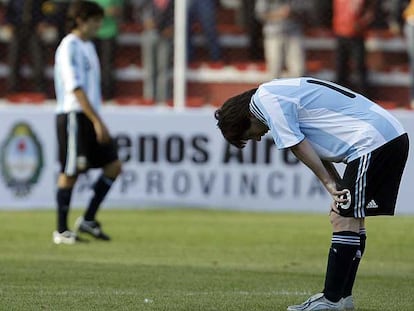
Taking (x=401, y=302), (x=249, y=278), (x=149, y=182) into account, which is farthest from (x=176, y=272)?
(x=149, y=182)

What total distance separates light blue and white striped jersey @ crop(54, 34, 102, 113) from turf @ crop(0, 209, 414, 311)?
1429 millimetres

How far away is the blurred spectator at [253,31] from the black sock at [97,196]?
19.0ft

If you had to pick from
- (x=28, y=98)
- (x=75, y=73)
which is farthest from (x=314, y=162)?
(x=28, y=98)

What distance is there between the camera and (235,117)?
24.1 feet

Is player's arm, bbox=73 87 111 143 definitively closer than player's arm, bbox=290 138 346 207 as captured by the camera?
No

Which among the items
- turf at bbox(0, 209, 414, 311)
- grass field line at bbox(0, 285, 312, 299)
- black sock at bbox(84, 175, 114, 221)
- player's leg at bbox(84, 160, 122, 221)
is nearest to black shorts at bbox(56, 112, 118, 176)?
player's leg at bbox(84, 160, 122, 221)

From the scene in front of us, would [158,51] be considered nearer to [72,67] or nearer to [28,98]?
[28,98]

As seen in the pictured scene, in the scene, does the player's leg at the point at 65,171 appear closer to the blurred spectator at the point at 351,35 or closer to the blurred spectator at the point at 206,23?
the blurred spectator at the point at 206,23

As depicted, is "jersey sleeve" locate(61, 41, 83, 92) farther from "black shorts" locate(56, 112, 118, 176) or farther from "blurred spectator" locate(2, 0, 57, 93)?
"blurred spectator" locate(2, 0, 57, 93)

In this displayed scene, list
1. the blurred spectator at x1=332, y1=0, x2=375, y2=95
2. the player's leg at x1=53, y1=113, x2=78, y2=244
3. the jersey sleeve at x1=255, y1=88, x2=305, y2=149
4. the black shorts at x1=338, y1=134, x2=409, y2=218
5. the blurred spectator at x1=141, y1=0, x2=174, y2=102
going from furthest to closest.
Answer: the blurred spectator at x1=332, y1=0, x2=375, y2=95
the blurred spectator at x1=141, y1=0, x2=174, y2=102
the player's leg at x1=53, y1=113, x2=78, y2=244
the black shorts at x1=338, y1=134, x2=409, y2=218
the jersey sleeve at x1=255, y1=88, x2=305, y2=149

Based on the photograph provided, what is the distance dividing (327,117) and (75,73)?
4949mm

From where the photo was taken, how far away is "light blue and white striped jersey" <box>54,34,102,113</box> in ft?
39.1

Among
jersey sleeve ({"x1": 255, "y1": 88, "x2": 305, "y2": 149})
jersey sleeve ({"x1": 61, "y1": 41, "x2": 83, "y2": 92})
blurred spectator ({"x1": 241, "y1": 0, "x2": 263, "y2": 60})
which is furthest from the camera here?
blurred spectator ({"x1": 241, "y1": 0, "x2": 263, "y2": 60})

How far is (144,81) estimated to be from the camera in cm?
1719
